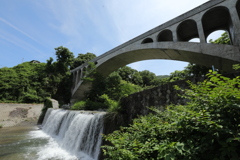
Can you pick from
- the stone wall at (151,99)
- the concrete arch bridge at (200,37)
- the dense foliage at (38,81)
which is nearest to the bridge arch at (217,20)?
the concrete arch bridge at (200,37)

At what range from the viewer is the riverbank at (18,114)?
45.1 ft

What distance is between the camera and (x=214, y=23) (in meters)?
10.0

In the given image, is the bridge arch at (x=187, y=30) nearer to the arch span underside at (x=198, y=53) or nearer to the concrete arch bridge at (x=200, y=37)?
the concrete arch bridge at (x=200, y=37)

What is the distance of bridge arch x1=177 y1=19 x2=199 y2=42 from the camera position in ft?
33.3

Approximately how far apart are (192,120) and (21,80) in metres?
27.0

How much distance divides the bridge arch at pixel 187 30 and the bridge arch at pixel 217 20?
775 millimetres

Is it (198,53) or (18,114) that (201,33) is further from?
(18,114)

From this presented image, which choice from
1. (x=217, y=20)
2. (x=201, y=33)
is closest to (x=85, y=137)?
(x=201, y=33)

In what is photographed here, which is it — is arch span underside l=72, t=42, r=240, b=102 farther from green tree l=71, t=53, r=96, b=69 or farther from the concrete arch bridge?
green tree l=71, t=53, r=96, b=69

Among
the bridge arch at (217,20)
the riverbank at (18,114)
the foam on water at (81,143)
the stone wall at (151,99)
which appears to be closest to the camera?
the stone wall at (151,99)

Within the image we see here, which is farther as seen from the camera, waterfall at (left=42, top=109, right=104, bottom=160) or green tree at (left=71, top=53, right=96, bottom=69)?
green tree at (left=71, top=53, right=96, bottom=69)

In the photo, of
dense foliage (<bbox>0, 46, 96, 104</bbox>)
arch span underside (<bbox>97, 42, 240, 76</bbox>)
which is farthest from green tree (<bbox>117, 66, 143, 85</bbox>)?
arch span underside (<bbox>97, 42, 240, 76</bbox>)

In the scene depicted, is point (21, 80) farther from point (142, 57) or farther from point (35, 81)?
point (142, 57)

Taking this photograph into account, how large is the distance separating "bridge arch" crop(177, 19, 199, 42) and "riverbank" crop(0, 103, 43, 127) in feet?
61.7
